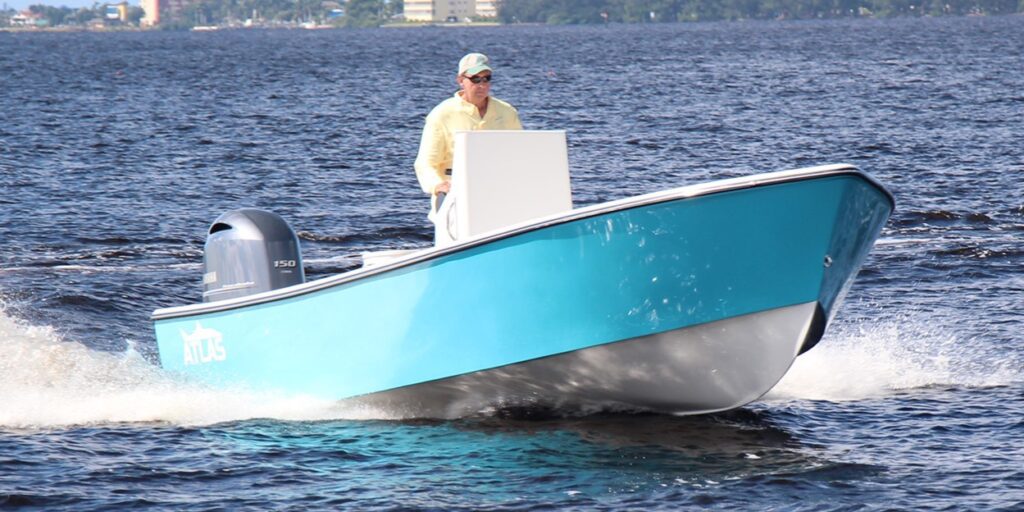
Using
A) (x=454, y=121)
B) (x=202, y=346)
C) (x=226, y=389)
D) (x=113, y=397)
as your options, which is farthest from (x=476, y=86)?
(x=113, y=397)

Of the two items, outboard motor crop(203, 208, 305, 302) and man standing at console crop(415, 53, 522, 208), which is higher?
man standing at console crop(415, 53, 522, 208)

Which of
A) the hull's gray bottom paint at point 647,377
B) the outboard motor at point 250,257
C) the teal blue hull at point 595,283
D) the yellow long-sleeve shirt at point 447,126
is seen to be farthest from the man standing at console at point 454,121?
the hull's gray bottom paint at point 647,377

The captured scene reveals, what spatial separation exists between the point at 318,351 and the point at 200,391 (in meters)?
1.16

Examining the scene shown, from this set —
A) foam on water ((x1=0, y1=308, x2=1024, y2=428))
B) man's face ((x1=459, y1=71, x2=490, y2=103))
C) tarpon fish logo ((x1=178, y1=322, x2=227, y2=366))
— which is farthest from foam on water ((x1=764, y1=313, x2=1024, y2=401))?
tarpon fish logo ((x1=178, y1=322, x2=227, y2=366))

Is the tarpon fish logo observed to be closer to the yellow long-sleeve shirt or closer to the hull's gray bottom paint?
the hull's gray bottom paint

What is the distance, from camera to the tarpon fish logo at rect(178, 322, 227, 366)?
10.1 m

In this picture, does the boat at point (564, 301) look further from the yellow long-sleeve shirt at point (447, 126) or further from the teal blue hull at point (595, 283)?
the yellow long-sleeve shirt at point (447, 126)

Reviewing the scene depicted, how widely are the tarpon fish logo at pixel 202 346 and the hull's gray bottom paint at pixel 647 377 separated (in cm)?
98

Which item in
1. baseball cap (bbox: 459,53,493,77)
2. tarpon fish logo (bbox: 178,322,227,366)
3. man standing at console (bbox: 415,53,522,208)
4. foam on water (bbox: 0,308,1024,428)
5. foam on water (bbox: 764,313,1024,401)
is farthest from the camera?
foam on water (bbox: 764,313,1024,401)

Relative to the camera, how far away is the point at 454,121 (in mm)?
9719

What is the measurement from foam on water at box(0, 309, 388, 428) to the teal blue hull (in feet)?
2.27

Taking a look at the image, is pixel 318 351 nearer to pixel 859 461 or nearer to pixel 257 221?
pixel 257 221

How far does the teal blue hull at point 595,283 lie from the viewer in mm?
8633

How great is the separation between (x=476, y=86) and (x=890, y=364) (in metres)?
4.11
